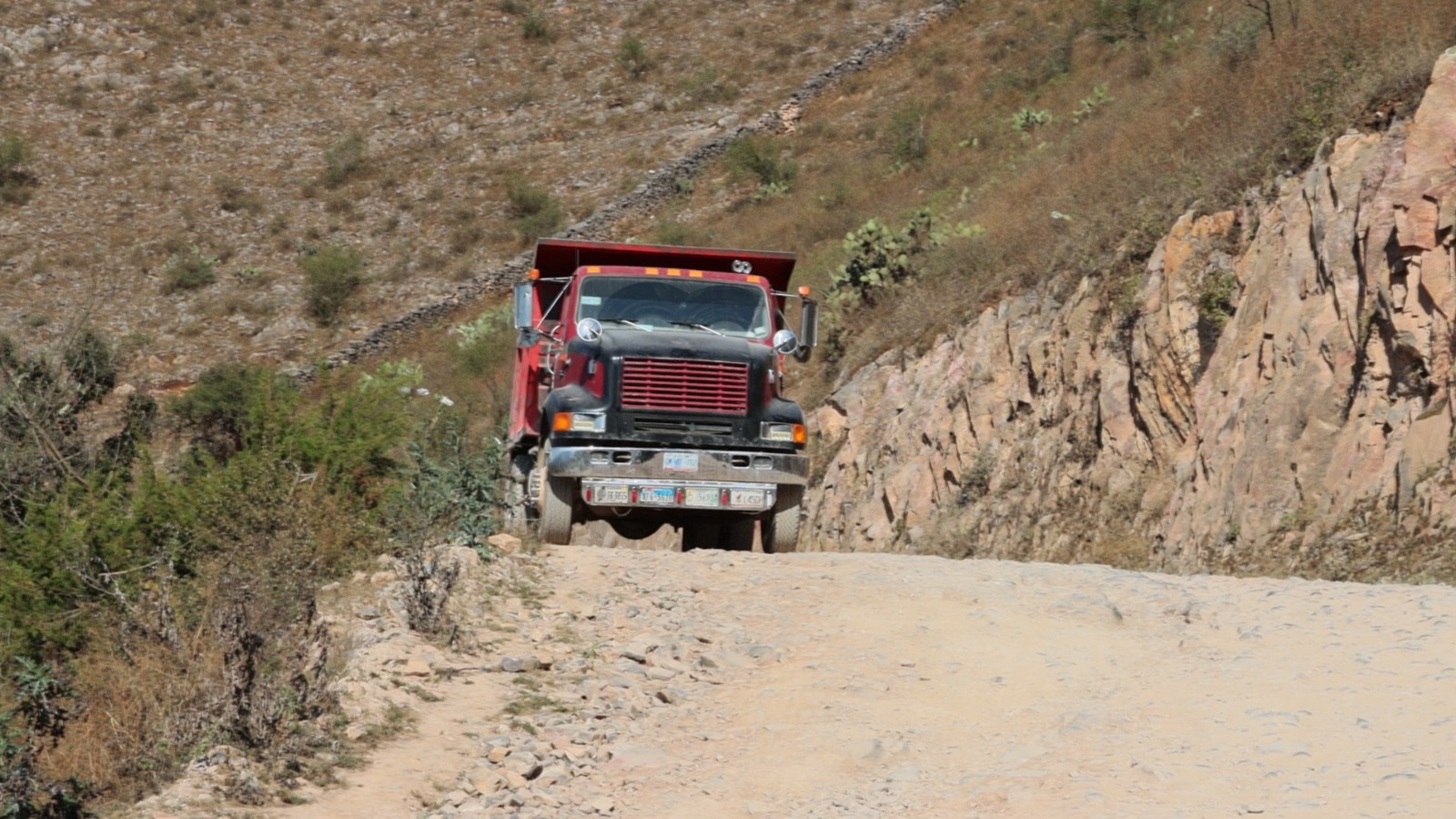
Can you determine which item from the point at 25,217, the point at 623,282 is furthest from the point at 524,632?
the point at 25,217

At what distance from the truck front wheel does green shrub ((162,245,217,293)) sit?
29.7 m

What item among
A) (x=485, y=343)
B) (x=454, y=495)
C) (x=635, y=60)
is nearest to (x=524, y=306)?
(x=454, y=495)

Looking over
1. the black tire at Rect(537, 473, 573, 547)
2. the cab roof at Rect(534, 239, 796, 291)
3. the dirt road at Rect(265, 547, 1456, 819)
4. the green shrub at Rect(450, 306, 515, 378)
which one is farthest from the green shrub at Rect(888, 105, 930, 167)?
the dirt road at Rect(265, 547, 1456, 819)

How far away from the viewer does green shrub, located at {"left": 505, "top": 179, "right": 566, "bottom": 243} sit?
1633 inches

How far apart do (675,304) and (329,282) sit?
89.1ft

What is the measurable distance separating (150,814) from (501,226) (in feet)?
121

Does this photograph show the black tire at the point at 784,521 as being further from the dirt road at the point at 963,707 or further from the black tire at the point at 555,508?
the dirt road at the point at 963,707

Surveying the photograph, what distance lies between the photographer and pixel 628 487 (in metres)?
12.9

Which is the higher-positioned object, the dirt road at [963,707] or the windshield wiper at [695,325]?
the windshield wiper at [695,325]

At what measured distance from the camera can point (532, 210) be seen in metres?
42.8

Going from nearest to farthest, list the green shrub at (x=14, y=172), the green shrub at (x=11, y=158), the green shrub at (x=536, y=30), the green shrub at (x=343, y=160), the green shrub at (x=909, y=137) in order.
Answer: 1. the green shrub at (x=909, y=137)
2. the green shrub at (x=14, y=172)
3. the green shrub at (x=11, y=158)
4. the green shrub at (x=343, y=160)
5. the green shrub at (x=536, y=30)

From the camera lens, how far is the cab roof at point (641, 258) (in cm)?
1451

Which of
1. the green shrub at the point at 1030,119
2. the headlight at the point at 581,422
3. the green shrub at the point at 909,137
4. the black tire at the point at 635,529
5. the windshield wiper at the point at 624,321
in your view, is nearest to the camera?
the headlight at the point at 581,422

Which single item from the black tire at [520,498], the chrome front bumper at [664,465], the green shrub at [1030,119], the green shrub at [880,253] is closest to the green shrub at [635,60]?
the green shrub at [1030,119]
